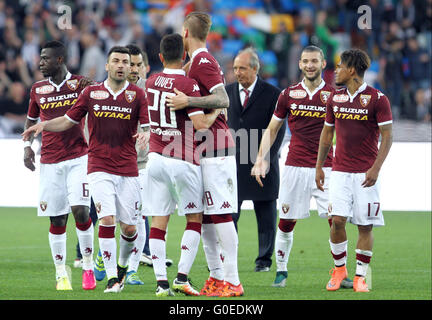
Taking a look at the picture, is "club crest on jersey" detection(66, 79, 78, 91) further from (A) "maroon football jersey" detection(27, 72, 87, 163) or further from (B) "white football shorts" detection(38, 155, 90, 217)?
(B) "white football shorts" detection(38, 155, 90, 217)

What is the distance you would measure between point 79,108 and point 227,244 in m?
1.79

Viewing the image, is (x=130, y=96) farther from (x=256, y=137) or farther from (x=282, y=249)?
(x=256, y=137)

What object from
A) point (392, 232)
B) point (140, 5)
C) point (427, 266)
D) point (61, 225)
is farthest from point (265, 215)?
point (140, 5)

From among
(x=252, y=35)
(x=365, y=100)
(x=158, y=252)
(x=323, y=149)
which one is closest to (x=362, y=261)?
(x=323, y=149)

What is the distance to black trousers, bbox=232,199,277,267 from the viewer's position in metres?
10.5

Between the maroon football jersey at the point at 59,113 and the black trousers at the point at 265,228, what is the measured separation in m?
2.53

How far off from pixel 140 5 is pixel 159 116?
56.0 feet

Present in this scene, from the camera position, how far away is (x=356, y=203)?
8.40 m

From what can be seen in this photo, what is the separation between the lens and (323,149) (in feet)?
28.3

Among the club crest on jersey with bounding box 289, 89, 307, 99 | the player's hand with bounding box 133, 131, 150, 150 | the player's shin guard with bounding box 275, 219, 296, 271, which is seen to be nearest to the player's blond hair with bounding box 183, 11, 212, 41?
the player's hand with bounding box 133, 131, 150, 150

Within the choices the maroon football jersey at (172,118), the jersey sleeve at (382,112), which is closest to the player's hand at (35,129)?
the maroon football jersey at (172,118)

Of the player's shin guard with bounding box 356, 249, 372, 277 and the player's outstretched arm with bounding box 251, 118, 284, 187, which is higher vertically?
the player's outstretched arm with bounding box 251, 118, 284, 187

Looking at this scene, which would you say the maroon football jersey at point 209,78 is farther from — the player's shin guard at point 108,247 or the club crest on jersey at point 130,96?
the player's shin guard at point 108,247

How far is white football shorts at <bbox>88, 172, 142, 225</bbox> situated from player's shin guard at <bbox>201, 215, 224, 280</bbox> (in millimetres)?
675
